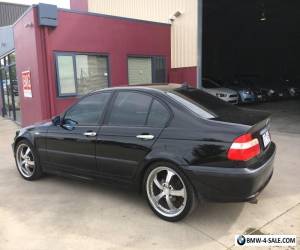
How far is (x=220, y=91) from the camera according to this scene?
14.6 m

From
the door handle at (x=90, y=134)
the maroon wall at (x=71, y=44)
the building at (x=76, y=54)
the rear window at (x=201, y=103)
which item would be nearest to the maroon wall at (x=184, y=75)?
the building at (x=76, y=54)

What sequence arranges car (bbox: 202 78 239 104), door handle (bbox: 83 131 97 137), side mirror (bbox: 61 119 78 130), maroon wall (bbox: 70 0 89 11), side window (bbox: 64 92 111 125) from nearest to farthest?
door handle (bbox: 83 131 97 137) → side window (bbox: 64 92 111 125) → side mirror (bbox: 61 119 78 130) → car (bbox: 202 78 239 104) → maroon wall (bbox: 70 0 89 11)

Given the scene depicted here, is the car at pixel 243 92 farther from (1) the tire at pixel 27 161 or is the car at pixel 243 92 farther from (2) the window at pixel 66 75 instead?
(1) the tire at pixel 27 161

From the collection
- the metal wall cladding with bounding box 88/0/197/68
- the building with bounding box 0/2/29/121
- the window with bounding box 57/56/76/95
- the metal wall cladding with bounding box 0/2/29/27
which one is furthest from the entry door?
the metal wall cladding with bounding box 0/2/29/27

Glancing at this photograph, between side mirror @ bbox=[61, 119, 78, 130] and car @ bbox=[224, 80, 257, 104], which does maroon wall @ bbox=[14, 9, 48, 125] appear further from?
car @ bbox=[224, 80, 257, 104]

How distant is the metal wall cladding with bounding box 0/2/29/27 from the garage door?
18.6 meters

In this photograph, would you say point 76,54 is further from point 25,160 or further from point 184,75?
point 25,160

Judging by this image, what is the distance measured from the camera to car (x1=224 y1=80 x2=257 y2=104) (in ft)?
49.5

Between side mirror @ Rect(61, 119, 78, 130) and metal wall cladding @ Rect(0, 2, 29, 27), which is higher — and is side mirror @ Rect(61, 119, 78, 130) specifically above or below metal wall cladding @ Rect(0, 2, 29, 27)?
below

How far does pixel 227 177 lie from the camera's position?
10.8 ft

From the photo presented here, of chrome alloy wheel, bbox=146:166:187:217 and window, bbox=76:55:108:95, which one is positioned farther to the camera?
window, bbox=76:55:108:95

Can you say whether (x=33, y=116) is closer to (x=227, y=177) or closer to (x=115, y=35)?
(x=115, y=35)

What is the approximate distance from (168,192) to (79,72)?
6978 millimetres

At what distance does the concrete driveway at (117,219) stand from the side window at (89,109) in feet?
3.47
